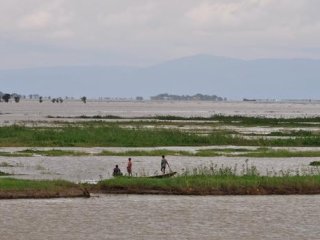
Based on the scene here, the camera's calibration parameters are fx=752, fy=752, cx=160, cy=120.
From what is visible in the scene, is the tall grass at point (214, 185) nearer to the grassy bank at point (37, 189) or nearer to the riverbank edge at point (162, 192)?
the riverbank edge at point (162, 192)

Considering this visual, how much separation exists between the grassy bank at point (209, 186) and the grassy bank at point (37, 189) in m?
1.42

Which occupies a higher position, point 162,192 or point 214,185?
point 214,185

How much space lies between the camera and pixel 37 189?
110 ft

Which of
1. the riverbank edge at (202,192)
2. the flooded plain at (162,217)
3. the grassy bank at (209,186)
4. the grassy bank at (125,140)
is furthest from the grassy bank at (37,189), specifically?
the grassy bank at (125,140)

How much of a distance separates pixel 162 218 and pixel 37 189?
671 centimetres

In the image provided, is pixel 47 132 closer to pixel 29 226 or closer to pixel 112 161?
pixel 112 161

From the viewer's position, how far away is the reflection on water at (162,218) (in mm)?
26703

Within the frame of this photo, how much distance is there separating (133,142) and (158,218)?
34.9 meters

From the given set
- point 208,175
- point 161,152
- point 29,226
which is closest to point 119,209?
point 29,226

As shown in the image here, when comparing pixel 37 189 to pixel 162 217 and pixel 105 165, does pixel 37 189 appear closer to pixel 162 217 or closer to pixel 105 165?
pixel 162 217

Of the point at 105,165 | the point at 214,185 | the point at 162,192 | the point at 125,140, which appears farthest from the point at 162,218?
the point at 125,140

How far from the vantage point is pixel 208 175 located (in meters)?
37.0

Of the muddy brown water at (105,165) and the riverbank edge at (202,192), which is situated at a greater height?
the muddy brown water at (105,165)

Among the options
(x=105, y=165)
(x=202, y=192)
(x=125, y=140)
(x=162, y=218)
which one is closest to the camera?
(x=162, y=218)
